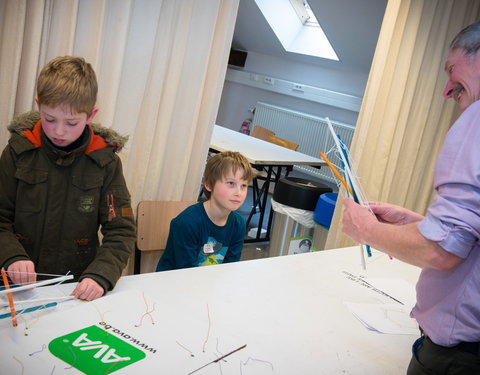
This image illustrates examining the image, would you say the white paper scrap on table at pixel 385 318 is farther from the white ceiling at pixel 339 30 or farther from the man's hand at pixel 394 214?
the white ceiling at pixel 339 30

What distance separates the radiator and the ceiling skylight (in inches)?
32.1

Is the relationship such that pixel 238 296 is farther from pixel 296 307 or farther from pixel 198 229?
pixel 198 229

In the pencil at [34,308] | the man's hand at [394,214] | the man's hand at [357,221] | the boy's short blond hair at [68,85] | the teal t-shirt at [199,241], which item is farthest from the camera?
the teal t-shirt at [199,241]

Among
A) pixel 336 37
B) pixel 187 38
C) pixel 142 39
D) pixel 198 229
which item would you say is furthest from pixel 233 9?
pixel 336 37

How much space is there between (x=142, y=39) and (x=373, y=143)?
1822 millimetres

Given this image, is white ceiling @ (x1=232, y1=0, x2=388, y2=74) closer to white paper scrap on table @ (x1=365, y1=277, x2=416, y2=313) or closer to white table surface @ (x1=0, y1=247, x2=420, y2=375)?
white paper scrap on table @ (x1=365, y1=277, x2=416, y2=313)

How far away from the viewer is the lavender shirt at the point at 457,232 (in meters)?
1.00

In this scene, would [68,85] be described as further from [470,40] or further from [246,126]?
[246,126]

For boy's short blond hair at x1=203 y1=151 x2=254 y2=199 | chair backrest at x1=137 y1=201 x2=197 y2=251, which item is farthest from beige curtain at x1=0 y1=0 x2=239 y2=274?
boy's short blond hair at x1=203 y1=151 x2=254 y2=199

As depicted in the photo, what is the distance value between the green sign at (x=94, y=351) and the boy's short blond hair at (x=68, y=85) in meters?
0.62

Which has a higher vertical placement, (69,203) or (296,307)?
(69,203)

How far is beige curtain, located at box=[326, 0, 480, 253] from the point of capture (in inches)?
124

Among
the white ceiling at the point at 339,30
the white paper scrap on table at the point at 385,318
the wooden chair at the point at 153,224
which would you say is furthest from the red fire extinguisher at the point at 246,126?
the white paper scrap on table at the point at 385,318

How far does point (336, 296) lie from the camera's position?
5.63 ft
